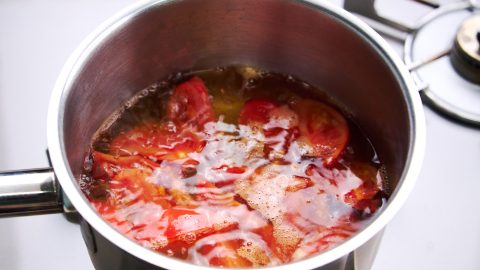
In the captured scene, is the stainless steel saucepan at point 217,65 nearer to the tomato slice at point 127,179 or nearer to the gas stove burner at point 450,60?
the tomato slice at point 127,179

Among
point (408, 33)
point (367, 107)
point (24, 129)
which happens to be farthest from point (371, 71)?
point (24, 129)

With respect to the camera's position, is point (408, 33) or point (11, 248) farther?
point (408, 33)

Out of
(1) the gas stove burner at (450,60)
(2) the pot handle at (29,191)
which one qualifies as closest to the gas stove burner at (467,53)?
(1) the gas stove burner at (450,60)

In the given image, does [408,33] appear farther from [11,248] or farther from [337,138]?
[11,248]

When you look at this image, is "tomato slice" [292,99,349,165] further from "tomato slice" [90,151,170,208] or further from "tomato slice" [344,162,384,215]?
"tomato slice" [90,151,170,208]

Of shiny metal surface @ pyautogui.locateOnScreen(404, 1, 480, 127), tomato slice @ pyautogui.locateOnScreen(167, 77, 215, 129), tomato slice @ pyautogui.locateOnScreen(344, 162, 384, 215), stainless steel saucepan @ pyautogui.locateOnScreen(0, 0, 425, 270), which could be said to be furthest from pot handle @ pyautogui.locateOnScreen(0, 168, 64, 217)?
shiny metal surface @ pyautogui.locateOnScreen(404, 1, 480, 127)
